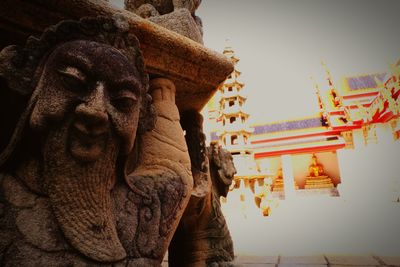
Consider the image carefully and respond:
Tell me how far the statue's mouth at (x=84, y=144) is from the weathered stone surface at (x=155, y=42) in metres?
0.41

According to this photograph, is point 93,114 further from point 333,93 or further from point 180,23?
point 333,93

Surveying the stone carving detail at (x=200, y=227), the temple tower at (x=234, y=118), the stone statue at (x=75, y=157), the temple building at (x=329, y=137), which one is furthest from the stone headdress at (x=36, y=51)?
the temple tower at (x=234, y=118)

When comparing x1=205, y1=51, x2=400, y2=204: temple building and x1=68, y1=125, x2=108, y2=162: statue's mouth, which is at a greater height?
x1=205, y1=51, x2=400, y2=204: temple building

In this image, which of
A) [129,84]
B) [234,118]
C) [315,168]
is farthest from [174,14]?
[315,168]

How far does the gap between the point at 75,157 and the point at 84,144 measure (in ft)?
0.14

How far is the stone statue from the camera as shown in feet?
2.45

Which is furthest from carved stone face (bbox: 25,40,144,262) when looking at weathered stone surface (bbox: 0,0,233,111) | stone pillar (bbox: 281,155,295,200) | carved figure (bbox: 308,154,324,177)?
carved figure (bbox: 308,154,324,177)

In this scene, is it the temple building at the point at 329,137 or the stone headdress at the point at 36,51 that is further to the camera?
the temple building at the point at 329,137

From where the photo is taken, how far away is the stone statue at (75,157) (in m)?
0.75

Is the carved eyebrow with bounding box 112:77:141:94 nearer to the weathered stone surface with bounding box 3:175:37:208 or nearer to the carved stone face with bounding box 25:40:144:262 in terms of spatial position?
the carved stone face with bounding box 25:40:144:262

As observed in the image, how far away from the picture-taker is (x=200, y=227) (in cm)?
159

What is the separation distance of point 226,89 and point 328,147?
466cm

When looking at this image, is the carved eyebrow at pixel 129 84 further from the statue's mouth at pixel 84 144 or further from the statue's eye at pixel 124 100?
the statue's mouth at pixel 84 144

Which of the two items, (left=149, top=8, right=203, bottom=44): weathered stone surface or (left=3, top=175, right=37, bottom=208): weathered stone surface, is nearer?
(left=3, top=175, right=37, bottom=208): weathered stone surface
